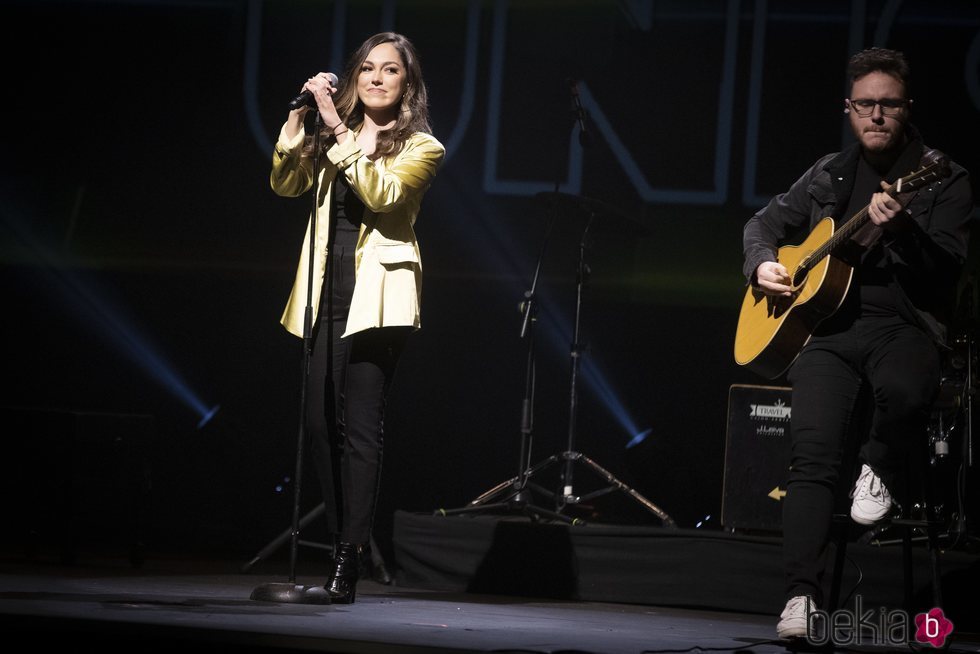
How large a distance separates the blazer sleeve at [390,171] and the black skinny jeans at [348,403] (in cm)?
25

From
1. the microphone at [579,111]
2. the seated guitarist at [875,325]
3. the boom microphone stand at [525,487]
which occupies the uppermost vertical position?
the microphone at [579,111]

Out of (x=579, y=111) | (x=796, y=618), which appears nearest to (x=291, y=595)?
(x=796, y=618)

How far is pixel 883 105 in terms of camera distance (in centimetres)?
300

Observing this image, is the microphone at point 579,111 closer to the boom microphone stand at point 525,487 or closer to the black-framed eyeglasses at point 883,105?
the boom microphone stand at point 525,487

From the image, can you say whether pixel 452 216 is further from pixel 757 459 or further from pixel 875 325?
pixel 875 325

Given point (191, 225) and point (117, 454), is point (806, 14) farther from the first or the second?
point (117, 454)

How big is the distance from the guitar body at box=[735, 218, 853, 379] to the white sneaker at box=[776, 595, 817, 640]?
0.68m

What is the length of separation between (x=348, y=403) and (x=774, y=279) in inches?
49.3

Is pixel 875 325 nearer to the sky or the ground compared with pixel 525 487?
nearer to the sky

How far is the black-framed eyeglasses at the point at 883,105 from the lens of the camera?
2.99 meters

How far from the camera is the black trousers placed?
2891 millimetres

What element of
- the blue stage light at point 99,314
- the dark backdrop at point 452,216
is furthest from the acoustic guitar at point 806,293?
the blue stage light at point 99,314
